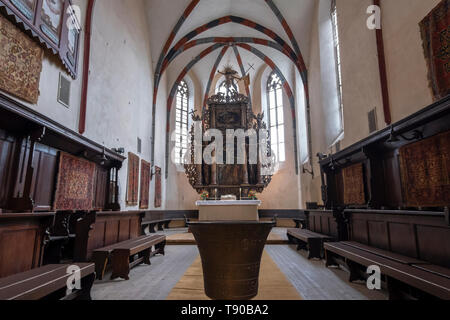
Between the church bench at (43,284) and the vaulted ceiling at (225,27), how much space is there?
988 cm

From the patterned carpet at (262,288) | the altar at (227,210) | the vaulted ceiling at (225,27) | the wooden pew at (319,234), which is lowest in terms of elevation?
the patterned carpet at (262,288)

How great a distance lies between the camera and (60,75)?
502 cm

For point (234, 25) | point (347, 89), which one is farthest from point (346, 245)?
point (234, 25)

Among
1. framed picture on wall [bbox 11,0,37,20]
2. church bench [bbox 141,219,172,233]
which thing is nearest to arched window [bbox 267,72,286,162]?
church bench [bbox 141,219,172,233]

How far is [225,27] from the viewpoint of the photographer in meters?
12.7

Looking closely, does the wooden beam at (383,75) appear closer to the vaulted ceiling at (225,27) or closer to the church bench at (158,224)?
the vaulted ceiling at (225,27)

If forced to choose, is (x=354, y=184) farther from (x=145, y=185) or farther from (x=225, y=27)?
(x=225, y=27)

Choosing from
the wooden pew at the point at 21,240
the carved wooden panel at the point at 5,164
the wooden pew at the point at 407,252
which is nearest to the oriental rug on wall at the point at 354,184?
the wooden pew at the point at 407,252

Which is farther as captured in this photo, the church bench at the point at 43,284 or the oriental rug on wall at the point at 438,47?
the oriental rug on wall at the point at 438,47

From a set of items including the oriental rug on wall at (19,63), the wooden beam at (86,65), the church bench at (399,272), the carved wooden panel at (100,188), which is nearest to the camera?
the church bench at (399,272)

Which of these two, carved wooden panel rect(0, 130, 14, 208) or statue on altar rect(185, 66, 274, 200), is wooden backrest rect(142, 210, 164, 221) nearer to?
statue on altar rect(185, 66, 274, 200)

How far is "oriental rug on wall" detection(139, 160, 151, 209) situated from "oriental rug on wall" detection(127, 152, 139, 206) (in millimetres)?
531

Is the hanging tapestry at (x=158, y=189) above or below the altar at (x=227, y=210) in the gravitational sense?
above

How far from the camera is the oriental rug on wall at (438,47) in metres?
3.51
